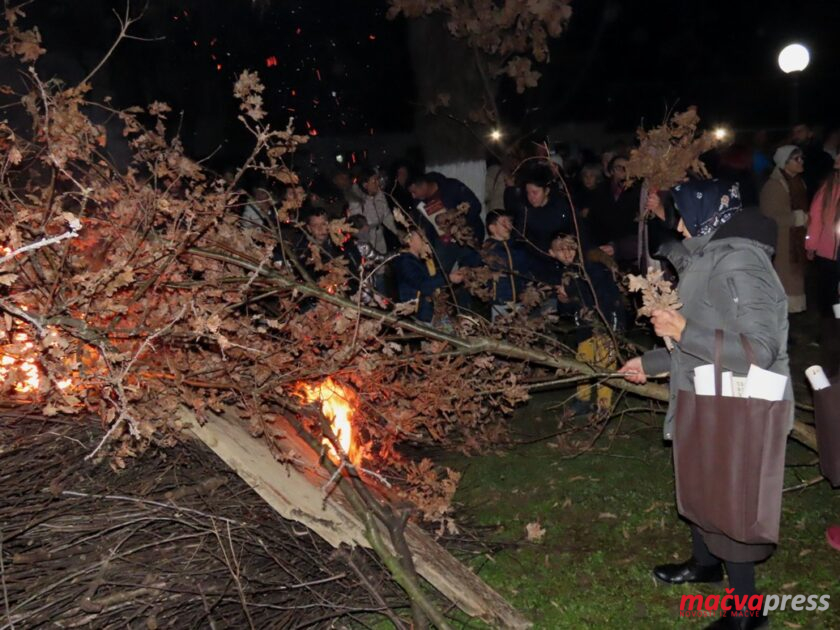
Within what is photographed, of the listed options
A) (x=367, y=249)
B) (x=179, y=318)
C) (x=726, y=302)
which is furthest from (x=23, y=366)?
(x=726, y=302)

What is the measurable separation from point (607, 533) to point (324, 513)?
6.09 ft

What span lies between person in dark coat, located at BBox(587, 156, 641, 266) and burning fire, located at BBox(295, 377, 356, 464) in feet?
13.0

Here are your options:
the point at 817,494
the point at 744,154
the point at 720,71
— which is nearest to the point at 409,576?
the point at 817,494

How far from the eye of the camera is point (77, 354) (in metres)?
3.89

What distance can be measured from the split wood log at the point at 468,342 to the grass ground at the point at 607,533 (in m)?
0.73

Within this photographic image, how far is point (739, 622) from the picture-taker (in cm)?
359

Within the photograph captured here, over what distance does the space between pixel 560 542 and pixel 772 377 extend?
6.44ft

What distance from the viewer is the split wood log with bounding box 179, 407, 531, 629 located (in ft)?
13.0

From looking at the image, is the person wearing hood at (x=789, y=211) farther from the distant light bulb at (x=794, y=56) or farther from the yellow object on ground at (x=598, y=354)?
the distant light bulb at (x=794, y=56)

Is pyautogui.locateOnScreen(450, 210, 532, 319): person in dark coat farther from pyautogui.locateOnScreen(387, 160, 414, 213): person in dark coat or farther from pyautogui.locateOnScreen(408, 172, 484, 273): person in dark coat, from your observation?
pyautogui.locateOnScreen(387, 160, 414, 213): person in dark coat

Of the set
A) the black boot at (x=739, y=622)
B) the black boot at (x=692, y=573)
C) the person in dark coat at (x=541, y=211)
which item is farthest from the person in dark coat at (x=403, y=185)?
the black boot at (x=739, y=622)

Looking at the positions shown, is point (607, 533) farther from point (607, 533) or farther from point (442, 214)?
point (442, 214)

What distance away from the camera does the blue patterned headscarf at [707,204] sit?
350 centimetres

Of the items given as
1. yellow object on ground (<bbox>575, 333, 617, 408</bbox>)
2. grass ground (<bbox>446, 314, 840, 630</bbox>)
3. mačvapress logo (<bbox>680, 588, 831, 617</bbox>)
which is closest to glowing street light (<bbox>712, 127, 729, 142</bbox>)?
yellow object on ground (<bbox>575, 333, 617, 408</bbox>)
